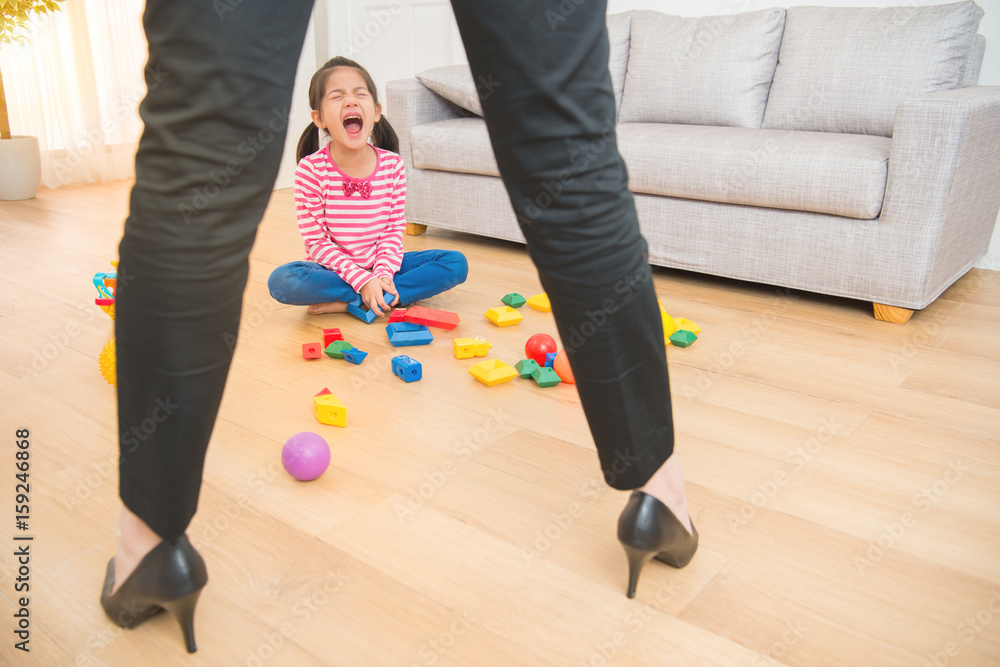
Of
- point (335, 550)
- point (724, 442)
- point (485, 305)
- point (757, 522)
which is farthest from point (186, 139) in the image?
point (485, 305)

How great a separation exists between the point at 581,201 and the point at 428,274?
1323 millimetres

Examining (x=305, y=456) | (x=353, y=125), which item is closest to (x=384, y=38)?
(x=353, y=125)

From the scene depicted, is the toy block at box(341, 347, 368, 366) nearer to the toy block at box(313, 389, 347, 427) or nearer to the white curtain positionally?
the toy block at box(313, 389, 347, 427)

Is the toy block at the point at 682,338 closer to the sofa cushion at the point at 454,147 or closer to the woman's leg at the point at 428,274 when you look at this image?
the woman's leg at the point at 428,274

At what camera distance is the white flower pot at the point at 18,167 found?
3.34 metres

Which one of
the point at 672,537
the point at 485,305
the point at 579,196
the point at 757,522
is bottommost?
the point at 485,305

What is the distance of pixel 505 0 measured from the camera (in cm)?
61

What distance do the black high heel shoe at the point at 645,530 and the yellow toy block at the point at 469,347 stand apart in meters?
0.83

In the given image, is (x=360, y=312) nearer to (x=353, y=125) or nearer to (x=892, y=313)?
(x=353, y=125)

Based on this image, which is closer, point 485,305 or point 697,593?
point 697,593

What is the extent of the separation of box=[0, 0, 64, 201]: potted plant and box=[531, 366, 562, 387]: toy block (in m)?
2.95

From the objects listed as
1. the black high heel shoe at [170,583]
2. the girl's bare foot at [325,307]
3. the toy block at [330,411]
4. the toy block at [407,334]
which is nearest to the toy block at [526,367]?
the toy block at [407,334]

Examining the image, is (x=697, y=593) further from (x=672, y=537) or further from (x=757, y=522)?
(x=757, y=522)

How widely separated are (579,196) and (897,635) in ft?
2.03
